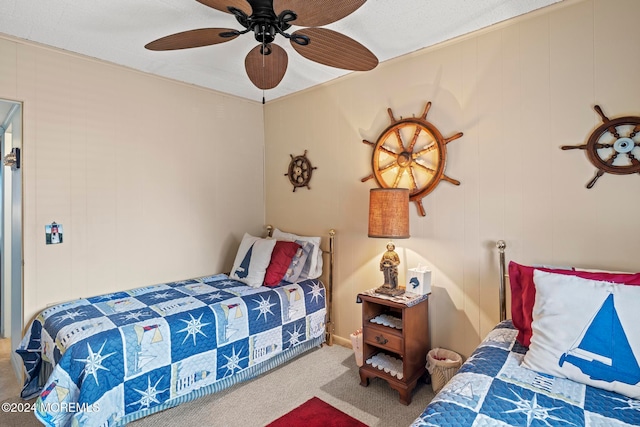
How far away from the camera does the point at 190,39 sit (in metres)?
1.71

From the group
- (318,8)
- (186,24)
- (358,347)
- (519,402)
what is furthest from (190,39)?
(358,347)

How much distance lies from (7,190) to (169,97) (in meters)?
1.73

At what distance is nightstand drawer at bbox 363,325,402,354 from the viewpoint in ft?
7.61

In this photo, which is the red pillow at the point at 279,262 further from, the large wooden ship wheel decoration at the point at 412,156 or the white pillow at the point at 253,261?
the large wooden ship wheel decoration at the point at 412,156

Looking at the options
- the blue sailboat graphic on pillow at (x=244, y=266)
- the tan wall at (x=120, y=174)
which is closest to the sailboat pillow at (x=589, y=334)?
the blue sailboat graphic on pillow at (x=244, y=266)

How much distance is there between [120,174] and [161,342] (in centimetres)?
151

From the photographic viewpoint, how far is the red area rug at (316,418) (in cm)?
205

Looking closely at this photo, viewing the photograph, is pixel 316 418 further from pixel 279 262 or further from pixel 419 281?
pixel 279 262

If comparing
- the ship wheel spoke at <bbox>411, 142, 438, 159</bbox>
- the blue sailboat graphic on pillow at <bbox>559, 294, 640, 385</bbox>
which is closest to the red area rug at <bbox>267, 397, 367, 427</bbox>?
the blue sailboat graphic on pillow at <bbox>559, 294, 640, 385</bbox>

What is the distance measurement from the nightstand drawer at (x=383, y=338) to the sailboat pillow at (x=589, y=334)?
954 millimetres

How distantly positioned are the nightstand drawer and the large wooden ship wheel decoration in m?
0.92

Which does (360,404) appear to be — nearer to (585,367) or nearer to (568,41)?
(585,367)

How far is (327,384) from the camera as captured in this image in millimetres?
2514

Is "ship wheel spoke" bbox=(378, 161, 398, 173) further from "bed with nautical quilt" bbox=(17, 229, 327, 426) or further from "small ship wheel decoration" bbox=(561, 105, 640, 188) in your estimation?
"small ship wheel decoration" bbox=(561, 105, 640, 188)
